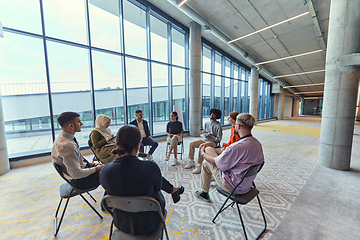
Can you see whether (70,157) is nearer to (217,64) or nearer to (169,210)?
(169,210)

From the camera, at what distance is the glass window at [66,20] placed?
396cm

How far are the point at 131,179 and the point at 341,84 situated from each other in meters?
4.58

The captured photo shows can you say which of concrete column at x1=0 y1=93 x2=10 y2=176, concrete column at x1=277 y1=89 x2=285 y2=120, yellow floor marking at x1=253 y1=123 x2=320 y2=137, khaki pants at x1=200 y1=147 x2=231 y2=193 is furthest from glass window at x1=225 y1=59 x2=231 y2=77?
concrete column at x1=277 y1=89 x2=285 y2=120

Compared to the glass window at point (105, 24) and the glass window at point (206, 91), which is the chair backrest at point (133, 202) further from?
the glass window at point (206, 91)

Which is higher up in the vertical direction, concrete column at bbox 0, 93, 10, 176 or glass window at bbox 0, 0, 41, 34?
glass window at bbox 0, 0, 41, 34

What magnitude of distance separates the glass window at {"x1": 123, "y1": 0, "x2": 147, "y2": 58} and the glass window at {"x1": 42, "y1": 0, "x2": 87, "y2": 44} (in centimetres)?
133

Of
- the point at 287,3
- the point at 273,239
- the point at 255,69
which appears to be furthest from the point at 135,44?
the point at 255,69

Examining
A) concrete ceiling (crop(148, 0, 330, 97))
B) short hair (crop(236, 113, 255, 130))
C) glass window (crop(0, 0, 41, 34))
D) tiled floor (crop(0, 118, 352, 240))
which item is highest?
concrete ceiling (crop(148, 0, 330, 97))

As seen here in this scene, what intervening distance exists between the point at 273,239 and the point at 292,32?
919 centimetres

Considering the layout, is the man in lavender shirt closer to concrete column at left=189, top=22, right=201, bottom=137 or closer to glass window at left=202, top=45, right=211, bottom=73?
concrete column at left=189, top=22, right=201, bottom=137

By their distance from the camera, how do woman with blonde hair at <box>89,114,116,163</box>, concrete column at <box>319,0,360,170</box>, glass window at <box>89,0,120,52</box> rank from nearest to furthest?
woman with blonde hair at <box>89,114,116,163</box>
concrete column at <box>319,0,360,170</box>
glass window at <box>89,0,120,52</box>

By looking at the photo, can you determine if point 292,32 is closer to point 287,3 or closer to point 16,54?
point 287,3

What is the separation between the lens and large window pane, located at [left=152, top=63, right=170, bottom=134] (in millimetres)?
6180

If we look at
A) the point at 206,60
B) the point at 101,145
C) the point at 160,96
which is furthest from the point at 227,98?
the point at 101,145
